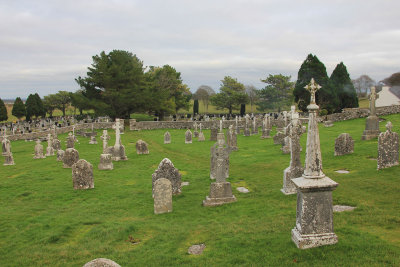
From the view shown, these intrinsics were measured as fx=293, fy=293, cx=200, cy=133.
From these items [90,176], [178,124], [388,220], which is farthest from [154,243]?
[178,124]

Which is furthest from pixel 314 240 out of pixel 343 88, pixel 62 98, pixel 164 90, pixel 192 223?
pixel 62 98

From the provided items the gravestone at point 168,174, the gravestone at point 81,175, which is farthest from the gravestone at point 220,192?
the gravestone at point 81,175

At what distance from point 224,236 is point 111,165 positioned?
11.4 m

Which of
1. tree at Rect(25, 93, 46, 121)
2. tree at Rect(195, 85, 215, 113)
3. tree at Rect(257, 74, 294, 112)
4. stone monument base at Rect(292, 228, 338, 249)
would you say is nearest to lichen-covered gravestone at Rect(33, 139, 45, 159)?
stone monument base at Rect(292, 228, 338, 249)

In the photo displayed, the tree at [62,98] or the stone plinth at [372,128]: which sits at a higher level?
the tree at [62,98]

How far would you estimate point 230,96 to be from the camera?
66438 millimetres

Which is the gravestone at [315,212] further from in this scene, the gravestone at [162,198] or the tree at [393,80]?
the tree at [393,80]

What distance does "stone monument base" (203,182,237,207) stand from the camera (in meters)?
9.78

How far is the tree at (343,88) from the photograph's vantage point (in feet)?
139

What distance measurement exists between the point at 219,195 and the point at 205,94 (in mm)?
83836

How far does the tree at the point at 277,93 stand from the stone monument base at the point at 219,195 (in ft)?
197

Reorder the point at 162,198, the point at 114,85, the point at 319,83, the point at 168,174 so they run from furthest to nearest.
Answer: the point at 114,85 < the point at 319,83 < the point at 168,174 < the point at 162,198

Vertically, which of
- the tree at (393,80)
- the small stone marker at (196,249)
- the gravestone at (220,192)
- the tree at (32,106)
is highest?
the tree at (393,80)

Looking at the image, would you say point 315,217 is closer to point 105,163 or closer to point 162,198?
point 162,198
